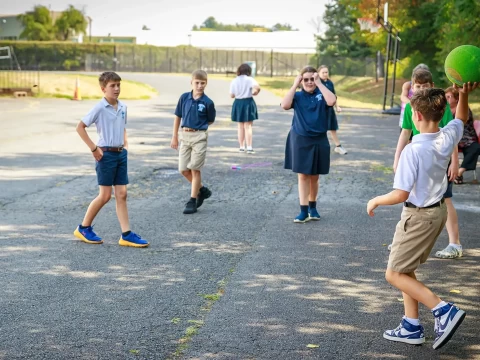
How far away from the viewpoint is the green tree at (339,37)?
58625mm

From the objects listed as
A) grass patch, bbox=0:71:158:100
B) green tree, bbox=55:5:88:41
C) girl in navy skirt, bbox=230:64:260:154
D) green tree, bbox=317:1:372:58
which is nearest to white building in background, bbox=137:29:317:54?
green tree, bbox=55:5:88:41

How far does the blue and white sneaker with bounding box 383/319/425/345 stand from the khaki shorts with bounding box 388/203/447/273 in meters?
0.38

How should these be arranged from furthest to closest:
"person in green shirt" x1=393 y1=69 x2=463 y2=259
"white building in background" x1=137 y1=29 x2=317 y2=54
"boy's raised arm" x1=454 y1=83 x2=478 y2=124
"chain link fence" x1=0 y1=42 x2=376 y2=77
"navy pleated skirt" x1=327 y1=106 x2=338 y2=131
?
"white building in background" x1=137 y1=29 x2=317 y2=54 < "chain link fence" x1=0 y1=42 x2=376 y2=77 < "navy pleated skirt" x1=327 y1=106 x2=338 y2=131 < "person in green shirt" x1=393 y1=69 x2=463 y2=259 < "boy's raised arm" x1=454 y1=83 x2=478 y2=124

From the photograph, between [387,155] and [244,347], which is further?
[387,155]

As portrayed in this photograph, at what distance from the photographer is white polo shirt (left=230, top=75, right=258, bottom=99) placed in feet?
55.1

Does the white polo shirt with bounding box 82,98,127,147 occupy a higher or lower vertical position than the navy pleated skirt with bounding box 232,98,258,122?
higher

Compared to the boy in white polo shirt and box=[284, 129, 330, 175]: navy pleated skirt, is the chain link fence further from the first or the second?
the boy in white polo shirt

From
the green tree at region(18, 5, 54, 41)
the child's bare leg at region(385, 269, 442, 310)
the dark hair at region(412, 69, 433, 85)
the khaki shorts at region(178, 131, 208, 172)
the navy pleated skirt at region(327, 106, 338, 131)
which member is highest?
the green tree at region(18, 5, 54, 41)

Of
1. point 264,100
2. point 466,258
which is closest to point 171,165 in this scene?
point 466,258

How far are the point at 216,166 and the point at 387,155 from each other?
4021mm

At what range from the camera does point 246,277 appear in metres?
7.05

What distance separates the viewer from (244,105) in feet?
55.1

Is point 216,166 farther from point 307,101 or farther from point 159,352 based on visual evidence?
point 159,352

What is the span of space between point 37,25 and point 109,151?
84200 millimetres
